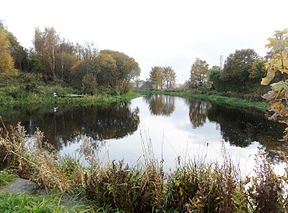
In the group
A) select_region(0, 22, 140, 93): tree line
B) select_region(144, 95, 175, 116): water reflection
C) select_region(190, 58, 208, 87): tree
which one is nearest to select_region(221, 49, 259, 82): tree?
select_region(144, 95, 175, 116): water reflection

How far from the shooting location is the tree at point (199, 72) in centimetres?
5653

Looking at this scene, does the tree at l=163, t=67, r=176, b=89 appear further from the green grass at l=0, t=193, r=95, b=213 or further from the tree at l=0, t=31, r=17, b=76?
the green grass at l=0, t=193, r=95, b=213

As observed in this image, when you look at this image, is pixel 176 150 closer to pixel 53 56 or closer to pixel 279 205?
pixel 279 205

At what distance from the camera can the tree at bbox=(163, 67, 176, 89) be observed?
247 ft

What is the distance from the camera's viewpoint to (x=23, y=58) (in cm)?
3725

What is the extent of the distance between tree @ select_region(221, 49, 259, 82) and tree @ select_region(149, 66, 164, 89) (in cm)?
3922

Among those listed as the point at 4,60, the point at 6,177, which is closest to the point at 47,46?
the point at 4,60

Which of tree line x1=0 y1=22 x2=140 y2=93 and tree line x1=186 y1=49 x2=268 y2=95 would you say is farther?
tree line x1=0 y1=22 x2=140 y2=93

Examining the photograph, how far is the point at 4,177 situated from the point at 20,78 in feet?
92.8

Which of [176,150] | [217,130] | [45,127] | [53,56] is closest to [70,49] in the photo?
[53,56]

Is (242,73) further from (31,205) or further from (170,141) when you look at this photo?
(31,205)

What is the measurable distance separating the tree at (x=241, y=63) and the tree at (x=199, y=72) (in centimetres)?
2225

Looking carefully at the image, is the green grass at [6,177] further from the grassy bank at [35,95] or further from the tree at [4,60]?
the tree at [4,60]

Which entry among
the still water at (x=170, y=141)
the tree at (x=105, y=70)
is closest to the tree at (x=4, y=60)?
the tree at (x=105, y=70)
